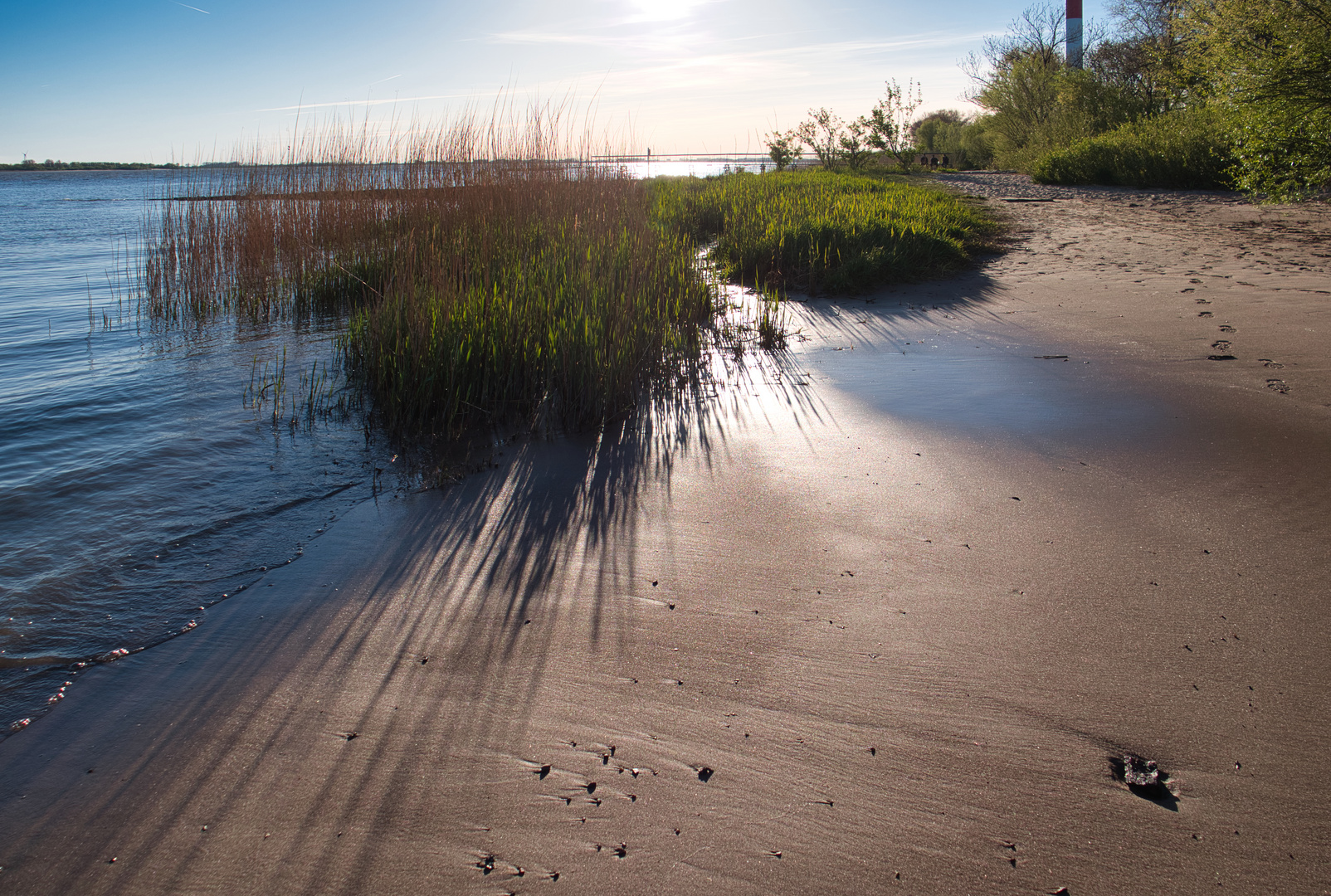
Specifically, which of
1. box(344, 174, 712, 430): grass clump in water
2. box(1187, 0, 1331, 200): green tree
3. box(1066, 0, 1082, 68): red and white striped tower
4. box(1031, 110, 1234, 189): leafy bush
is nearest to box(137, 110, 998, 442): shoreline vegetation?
box(344, 174, 712, 430): grass clump in water

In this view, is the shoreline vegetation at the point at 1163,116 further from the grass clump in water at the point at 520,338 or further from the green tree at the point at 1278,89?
the grass clump in water at the point at 520,338

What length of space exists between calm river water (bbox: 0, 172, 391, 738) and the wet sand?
248 millimetres

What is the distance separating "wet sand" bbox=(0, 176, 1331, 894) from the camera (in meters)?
1.59

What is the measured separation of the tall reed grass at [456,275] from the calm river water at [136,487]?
0.73 metres

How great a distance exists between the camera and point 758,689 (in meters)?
2.10

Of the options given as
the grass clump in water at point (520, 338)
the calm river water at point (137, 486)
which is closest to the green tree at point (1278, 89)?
the grass clump in water at point (520, 338)

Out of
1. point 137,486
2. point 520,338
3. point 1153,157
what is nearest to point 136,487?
point 137,486

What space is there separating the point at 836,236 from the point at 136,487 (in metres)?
7.56

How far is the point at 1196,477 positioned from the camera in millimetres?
3404

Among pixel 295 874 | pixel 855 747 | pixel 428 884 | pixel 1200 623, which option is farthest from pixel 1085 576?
pixel 295 874

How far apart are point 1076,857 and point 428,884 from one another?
1.35m

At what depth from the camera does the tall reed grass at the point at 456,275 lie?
4664mm

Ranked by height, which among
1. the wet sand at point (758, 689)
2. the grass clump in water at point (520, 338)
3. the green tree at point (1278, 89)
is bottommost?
the wet sand at point (758, 689)

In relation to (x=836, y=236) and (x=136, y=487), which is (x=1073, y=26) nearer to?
(x=836, y=236)
